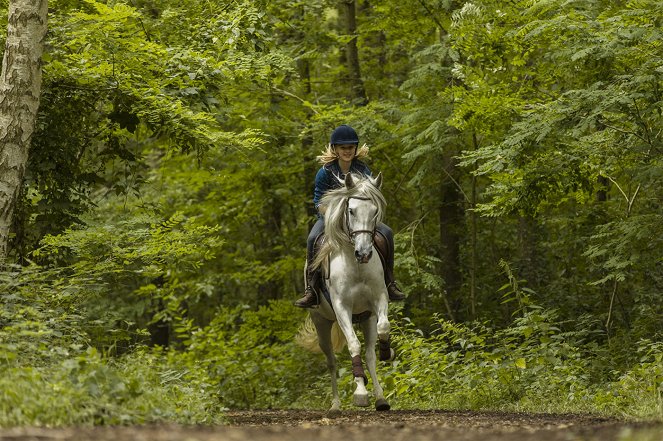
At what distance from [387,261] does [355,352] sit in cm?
131

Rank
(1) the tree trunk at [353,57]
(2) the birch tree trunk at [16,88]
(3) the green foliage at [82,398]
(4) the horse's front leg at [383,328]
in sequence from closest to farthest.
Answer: (3) the green foliage at [82,398] < (4) the horse's front leg at [383,328] < (2) the birch tree trunk at [16,88] < (1) the tree trunk at [353,57]

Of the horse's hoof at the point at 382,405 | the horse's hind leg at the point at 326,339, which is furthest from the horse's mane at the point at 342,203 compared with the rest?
the horse's hoof at the point at 382,405

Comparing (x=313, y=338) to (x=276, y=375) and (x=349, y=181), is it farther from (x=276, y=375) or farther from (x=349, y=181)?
(x=276, y=375)

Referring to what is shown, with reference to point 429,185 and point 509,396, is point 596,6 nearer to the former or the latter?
point 509,396

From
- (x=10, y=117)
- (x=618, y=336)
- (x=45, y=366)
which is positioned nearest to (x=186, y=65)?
(x=10, y=117)

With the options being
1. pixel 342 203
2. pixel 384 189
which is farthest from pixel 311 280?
pixel 384 189

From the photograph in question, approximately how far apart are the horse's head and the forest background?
2.23 m

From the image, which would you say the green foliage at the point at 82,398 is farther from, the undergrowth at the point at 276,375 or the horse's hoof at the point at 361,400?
the horse's hoof at the point at 361,400

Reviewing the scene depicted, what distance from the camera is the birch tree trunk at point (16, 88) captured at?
1141cm

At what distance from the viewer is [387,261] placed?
10.9 metres

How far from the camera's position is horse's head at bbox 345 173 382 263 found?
9.77m

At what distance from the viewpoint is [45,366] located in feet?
26.4

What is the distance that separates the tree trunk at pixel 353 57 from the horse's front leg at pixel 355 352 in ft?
33.8

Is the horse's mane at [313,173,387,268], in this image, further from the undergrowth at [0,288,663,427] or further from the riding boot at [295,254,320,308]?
the undergrowth at [0,288,663,427]
